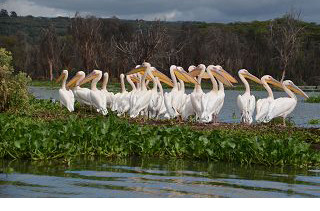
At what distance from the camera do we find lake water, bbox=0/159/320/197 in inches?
334

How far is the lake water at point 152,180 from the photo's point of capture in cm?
848

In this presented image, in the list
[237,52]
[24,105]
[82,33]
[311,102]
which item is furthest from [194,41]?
[24,105]

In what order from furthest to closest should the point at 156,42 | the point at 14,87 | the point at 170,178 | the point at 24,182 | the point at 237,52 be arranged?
the point at 237,52 → the point at 156,42 → the point at 14,87 → the point at 170,178 → the point at 24,182

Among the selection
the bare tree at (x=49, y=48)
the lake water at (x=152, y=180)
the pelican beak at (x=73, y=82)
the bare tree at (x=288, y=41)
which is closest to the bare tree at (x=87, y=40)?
the bare tree at (x=49, y=48)

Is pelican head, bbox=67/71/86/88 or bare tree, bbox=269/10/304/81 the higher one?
Result: bare tree, bbox=269/10/304/81

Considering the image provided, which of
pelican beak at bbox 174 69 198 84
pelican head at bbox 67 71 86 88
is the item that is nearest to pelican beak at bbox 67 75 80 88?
pelican head at bbox 67 71 86 88

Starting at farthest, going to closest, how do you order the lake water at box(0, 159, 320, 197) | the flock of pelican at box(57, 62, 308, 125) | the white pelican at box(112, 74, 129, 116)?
the white pelican at box(112, 74, 129, 116)
the flock of pelican at box(57, 62, 308, 125)
the lake water at box(0, 159, 320, 197)

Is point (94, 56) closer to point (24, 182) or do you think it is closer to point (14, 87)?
point (14, 87)

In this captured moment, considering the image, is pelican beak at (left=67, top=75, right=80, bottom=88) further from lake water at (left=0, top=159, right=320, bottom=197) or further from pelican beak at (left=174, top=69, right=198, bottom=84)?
lake water at (left=0, top=159, right=320, bottom=197)

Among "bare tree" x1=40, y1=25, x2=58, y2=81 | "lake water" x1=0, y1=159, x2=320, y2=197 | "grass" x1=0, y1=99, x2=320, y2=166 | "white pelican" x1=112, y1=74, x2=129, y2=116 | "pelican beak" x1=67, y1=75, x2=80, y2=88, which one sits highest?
"bare tree" x1=40, y1=25, x2=58, y2=81

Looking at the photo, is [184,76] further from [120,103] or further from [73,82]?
[73,82]

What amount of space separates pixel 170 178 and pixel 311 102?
24.5 m

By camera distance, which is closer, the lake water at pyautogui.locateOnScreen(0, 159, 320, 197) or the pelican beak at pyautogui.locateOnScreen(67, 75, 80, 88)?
the lake water at pyautogui.locateOnScreen(0, 159, 320, 197)

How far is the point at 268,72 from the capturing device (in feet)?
253
